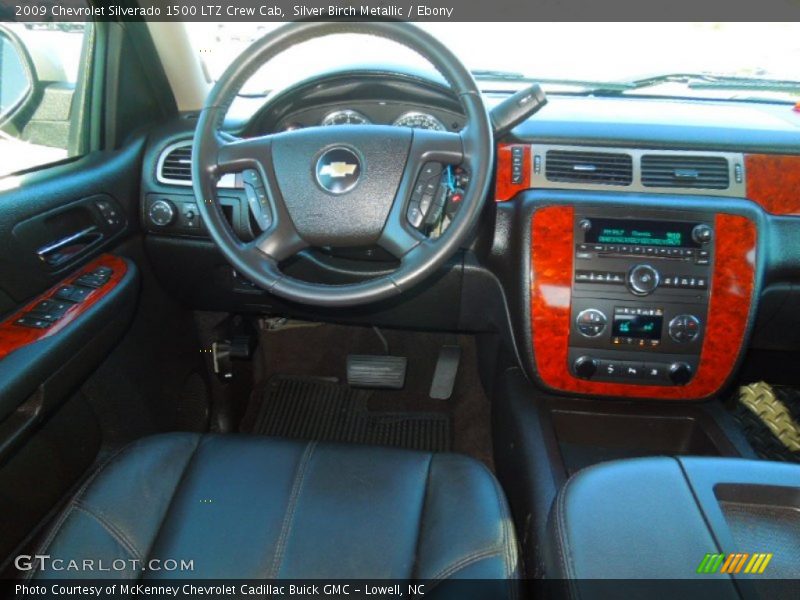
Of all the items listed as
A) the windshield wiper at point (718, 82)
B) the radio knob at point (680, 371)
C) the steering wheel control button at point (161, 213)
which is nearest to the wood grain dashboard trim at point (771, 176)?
the windshield wiper at point (718, 82)

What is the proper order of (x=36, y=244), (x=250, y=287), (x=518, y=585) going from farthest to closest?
(x=250, y=287), (x=36, y=244), (x=518, y=585)

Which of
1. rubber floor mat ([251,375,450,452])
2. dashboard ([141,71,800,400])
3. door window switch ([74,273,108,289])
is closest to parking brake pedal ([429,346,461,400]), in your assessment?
rubber floor mat ([251,375,450,452])

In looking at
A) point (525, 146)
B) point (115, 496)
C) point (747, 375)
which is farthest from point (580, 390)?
point (115, 496)

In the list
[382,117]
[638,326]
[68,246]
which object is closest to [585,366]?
[638,326]

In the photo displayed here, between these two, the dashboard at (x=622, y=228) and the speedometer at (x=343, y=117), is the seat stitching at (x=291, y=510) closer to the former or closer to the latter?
the dashboard at (x=622, y=228)

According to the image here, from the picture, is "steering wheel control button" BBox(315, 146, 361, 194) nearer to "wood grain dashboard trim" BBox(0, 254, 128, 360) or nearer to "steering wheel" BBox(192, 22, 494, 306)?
"steering wheel" BBox(192, 22, 494, 306)

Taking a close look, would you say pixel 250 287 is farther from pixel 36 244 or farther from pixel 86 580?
pixel 86 580

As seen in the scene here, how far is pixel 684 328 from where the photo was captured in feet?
5.02

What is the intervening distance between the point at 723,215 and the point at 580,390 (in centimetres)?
59

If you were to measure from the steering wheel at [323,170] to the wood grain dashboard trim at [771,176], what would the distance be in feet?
2.73

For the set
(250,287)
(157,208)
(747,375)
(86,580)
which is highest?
(157,208)

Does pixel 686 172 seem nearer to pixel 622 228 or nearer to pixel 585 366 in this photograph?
pixel 622 228

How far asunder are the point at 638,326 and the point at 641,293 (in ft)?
0.31

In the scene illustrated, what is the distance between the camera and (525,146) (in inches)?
64.0
